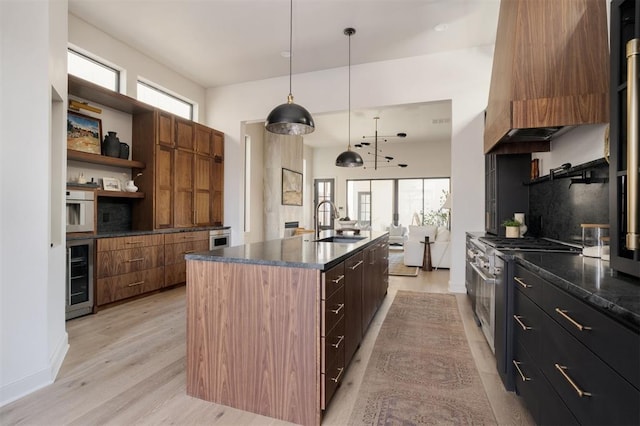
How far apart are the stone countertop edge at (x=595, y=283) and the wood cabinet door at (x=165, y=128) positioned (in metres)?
4.51

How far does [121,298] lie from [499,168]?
4.59m

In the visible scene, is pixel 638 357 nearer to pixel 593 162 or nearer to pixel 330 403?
pixel 330 403

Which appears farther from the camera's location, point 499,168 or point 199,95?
point 199,95

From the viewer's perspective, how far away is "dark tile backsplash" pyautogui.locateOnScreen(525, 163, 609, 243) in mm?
2301

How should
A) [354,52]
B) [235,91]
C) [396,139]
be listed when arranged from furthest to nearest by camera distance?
[396,139] → [235,91] → [354,52]

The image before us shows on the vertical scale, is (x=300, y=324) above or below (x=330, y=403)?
above

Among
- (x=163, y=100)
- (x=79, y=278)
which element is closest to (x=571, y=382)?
(x=79, y=278)

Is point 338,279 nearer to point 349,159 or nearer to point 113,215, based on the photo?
point 349,159

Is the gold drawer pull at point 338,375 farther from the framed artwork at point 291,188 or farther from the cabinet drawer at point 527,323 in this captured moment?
the framed artwork at point 291,188

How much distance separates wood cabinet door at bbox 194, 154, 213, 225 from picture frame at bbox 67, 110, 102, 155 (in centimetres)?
139

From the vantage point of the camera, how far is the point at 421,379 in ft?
7.37

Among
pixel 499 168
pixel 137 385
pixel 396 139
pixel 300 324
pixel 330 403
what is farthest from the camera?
pixel 396 139

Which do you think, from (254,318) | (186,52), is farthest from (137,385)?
(186,52)

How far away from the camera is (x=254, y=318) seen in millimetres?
1843
